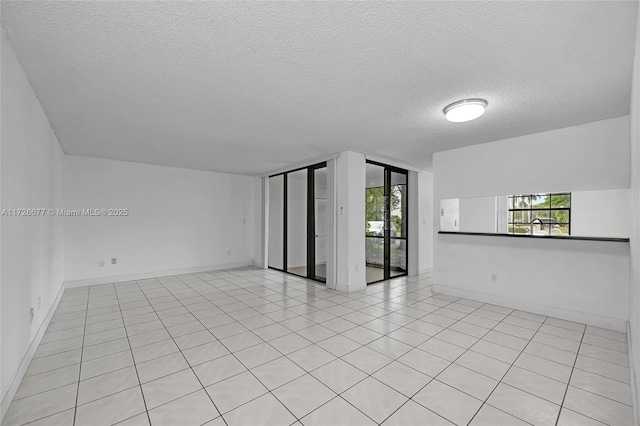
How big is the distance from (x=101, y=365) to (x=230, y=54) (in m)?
2.77

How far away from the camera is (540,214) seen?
3.73 m

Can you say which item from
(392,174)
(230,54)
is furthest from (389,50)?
(392,174)

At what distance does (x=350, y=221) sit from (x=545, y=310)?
291cm

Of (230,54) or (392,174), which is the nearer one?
(230,54)

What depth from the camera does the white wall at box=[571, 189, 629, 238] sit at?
315 cm

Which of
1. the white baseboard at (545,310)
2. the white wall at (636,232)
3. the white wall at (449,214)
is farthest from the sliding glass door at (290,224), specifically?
the white wall at (636,232)

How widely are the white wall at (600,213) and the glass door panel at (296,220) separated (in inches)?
193

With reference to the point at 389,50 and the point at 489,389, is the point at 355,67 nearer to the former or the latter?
the point at 389,50

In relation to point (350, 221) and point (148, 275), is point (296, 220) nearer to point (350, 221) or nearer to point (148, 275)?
point (350, 221)

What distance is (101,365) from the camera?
7.91 feet

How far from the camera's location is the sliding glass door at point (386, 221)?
578cm

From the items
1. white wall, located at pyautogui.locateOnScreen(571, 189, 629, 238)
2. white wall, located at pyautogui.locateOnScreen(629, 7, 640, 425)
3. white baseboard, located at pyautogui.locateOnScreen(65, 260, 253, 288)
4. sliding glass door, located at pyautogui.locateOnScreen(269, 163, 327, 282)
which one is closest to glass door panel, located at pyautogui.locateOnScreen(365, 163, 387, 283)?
sliding glass door, located at pyautogui.locateOnScreen(269, 163, 327, 282)

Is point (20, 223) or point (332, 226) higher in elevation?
point (20, 223)

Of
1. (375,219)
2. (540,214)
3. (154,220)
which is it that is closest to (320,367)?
(540,214)
